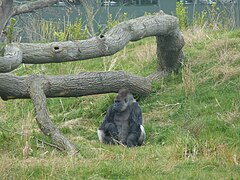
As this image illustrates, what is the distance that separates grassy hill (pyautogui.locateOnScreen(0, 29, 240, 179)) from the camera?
23.4ft

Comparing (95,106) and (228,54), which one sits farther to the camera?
(228,54)

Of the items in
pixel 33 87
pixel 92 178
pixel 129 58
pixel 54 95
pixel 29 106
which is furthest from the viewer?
pixel 129 58

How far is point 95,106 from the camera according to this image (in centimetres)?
1159

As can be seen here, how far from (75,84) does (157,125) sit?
146 cm

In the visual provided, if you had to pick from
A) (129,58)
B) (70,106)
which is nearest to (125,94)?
(70,106)

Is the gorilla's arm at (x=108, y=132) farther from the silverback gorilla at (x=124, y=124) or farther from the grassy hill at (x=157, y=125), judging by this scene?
the grassy hill at (x=157, y=125)

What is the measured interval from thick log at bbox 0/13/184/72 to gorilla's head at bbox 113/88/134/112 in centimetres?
67

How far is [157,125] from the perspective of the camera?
34.3 ft

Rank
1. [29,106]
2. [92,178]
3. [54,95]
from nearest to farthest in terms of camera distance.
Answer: [92,178] → [54,95] → [29,106]

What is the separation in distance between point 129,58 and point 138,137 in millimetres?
5432

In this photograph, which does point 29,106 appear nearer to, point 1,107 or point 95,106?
point 1,107

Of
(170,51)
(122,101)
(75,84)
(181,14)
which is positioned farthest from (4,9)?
(181,14)

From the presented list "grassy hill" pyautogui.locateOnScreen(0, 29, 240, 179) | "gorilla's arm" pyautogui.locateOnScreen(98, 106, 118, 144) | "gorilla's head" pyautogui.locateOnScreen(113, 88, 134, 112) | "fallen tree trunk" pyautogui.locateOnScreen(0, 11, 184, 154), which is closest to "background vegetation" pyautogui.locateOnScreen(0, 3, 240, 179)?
"grassy hill" pyautogui.locateOnScreen(0, 29, 240, 179)

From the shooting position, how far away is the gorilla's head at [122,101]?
9953mm
